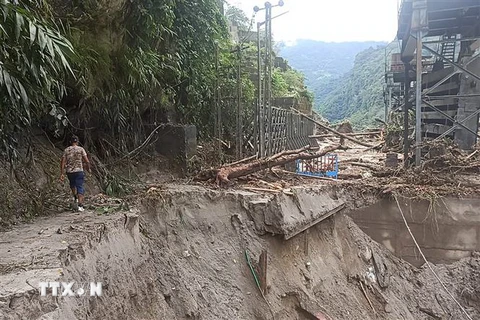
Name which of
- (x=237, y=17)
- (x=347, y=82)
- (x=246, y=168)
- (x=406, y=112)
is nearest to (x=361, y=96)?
(x=347, y=82)

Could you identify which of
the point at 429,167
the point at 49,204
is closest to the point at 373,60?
the point at 429,167

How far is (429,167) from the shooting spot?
8586 millimetres

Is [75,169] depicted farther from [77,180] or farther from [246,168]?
[246,168]

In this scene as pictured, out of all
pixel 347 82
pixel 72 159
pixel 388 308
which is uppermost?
pixel 347 82

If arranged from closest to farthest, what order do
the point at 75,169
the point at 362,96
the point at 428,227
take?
the point at 75,169 < the point at 428,227 < the point at 362,96

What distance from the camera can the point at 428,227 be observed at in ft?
25.6

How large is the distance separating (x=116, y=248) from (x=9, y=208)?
1.68 metres

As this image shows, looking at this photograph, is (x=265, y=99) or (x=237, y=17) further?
(x=237, y=17)

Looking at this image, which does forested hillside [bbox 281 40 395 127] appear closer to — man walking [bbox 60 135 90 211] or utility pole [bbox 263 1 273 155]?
utility pole [bbox 263 1 273 155]
